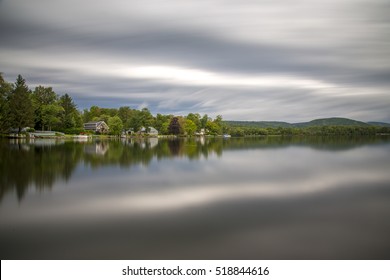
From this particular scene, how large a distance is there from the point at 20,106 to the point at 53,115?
10325 millimetres

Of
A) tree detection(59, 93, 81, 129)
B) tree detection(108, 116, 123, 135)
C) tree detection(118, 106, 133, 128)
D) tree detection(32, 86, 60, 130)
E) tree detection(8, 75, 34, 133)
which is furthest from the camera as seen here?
tree detection(118, 106, 133, 128)

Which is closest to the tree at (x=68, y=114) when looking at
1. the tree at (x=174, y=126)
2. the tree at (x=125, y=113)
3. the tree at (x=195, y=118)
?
the tree at (x=125, y=113)

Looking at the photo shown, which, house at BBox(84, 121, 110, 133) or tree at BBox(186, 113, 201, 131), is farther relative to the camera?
tree at BBox(186, 113, 201, 131)

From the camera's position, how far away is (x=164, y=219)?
721 centimetres

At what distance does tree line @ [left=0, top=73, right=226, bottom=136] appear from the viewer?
45.1 metres

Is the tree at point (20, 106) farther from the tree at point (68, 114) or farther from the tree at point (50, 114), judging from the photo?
the tree at point (68, 114)

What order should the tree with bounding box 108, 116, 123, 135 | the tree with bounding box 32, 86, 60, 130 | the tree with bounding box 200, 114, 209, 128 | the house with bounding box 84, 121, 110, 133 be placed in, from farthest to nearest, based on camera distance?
1. the tree with bounding box 200, 114, 209, 128
2. the house with bounding box 84, 121, 110, 133
3. the tree with bounding box 108, 116, 123, 135
4. the tree with bounding box 32, 86, 60, 130

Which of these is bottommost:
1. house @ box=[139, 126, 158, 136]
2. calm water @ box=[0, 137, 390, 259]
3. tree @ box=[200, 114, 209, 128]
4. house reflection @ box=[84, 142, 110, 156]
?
calm water @ box=[0, 137, 390, 259]

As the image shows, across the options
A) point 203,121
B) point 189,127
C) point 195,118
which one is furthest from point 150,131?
point 203,121

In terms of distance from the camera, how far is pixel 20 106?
45625 mm

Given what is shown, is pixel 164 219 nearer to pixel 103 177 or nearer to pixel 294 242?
pixel 294 242

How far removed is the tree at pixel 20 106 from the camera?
147 ft

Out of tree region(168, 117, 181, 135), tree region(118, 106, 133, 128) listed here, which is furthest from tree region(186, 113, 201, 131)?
tree region(118, 106, 133, 128)

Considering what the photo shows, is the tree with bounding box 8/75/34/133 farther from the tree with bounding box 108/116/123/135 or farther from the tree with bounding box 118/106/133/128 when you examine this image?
the tree with bounding box 118/106/133/128
